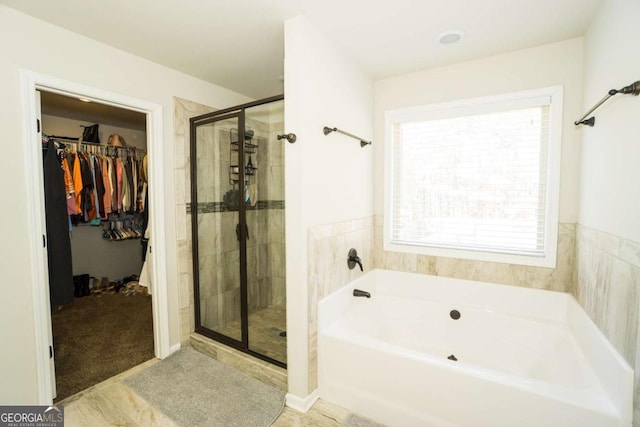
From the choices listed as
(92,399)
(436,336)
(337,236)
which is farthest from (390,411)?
(92,399)

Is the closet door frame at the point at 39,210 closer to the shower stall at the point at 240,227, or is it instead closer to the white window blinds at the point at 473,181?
the shower stall at the point at 240,227

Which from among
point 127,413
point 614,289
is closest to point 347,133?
point 614,289

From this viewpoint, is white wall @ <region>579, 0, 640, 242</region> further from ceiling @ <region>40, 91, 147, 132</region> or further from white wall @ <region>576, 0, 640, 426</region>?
ceiling @ <region>40, 91, 147, 132</region>

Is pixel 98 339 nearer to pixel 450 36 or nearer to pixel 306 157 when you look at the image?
pixel 306 157

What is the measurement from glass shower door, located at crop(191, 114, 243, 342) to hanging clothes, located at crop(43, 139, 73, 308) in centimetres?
110

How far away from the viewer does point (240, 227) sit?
8.02 feet

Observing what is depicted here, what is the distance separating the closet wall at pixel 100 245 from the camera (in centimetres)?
376

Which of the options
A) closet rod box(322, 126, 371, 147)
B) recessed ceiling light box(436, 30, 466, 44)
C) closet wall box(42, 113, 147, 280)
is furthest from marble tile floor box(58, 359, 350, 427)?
closet wall box(42, 113, 147, 280)

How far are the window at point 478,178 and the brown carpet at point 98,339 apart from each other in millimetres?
2536

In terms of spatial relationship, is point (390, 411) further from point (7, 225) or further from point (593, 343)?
point (7, 225)

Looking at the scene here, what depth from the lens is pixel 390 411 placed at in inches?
68.3

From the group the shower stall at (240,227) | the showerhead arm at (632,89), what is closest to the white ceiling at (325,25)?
the shower stall at (240,227)

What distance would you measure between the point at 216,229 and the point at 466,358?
239cm

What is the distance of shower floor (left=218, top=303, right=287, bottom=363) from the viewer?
2.34m
